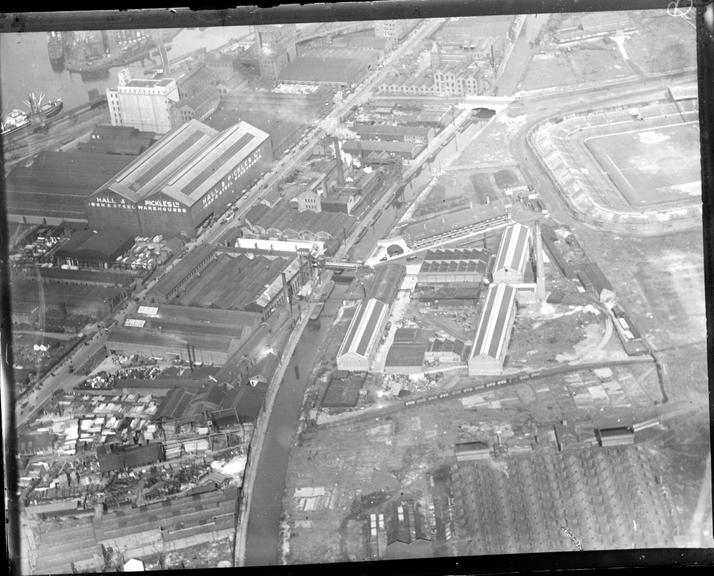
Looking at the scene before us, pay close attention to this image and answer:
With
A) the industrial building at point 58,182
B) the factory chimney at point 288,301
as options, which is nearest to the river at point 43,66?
the industrial building at point 58,182

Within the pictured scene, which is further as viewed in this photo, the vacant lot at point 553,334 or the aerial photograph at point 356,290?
the vacant lot at point 553,334

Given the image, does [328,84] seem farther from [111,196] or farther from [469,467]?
[469,467]

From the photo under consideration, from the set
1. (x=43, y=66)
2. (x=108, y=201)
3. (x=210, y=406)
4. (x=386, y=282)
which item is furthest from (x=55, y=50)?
(x=386, y=282)

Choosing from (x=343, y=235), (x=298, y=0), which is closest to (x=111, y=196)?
(x=343, y=235)

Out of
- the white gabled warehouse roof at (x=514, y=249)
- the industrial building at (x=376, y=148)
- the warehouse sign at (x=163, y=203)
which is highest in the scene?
the industrial building at (x=376, y=148)

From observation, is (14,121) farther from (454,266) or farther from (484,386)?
(484,386)

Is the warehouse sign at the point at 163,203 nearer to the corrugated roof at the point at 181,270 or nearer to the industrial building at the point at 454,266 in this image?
the corrugated roof at the point at 181,270

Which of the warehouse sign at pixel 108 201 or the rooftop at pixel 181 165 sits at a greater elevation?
the rooftop at pixel 181 165
